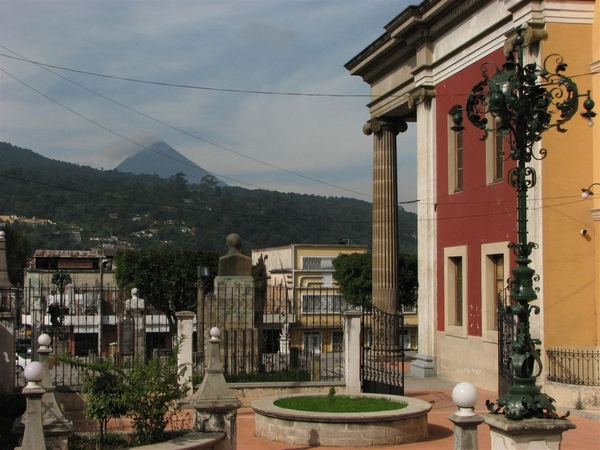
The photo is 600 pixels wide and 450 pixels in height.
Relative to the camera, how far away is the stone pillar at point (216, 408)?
10.4 m

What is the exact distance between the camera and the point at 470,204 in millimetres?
22797

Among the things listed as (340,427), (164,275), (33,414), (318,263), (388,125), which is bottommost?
(340,427)

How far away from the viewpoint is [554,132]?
1883 centimetres

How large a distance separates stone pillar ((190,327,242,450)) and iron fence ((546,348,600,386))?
979cm

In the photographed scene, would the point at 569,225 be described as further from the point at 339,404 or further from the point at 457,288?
the point at 339,404

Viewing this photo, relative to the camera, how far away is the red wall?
829 inches

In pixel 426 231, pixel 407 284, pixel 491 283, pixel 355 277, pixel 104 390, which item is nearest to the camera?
pixel 104 390

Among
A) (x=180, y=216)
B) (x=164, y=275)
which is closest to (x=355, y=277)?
(x=164, y=275)

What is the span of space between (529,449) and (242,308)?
11.7 metres

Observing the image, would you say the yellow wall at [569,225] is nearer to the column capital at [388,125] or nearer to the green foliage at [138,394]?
the green foliage at [138,394]

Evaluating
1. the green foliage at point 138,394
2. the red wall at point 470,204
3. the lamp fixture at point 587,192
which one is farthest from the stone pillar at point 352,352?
the green foliage at point 138,394

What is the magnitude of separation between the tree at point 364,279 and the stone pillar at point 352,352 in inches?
1097

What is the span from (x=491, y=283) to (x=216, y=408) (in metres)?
12.8

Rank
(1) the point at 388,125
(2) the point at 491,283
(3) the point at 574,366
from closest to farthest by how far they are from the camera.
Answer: (3) the point at 574,366 → (2) the point at 491,283 → (1) the point at 388,125
